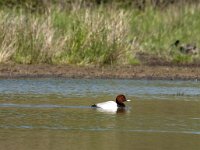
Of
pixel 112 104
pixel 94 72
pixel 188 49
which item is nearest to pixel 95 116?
pixel 112 104

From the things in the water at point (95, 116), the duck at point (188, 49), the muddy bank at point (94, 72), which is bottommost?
the water at point (95, 116)

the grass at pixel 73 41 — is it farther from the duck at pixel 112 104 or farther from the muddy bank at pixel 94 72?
the duck at pixel 112 104

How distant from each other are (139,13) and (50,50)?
24.5 ft

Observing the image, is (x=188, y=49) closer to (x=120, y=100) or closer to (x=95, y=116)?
(x=120, y=100)

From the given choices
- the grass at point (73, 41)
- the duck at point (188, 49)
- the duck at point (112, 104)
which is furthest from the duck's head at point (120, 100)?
the duck at point (188, 49)

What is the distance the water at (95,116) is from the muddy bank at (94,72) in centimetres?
71

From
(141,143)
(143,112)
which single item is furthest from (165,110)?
(141,143)

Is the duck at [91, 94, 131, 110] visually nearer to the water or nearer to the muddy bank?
the water

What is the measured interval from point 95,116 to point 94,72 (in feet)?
22.6

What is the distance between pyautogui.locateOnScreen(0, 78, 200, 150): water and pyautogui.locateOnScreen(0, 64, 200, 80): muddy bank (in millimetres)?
714

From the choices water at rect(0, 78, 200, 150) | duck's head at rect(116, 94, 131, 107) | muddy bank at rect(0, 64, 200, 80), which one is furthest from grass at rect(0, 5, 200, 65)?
duck's head at rect(116, 94, 131, 107)

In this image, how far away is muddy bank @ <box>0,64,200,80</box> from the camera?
22.1 m

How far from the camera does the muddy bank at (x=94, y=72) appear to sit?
2211cm

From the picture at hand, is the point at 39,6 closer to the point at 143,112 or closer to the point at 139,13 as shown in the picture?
the point at 139,13
